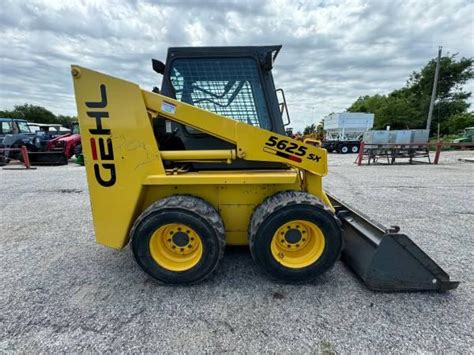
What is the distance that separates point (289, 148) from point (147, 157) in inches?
57.5

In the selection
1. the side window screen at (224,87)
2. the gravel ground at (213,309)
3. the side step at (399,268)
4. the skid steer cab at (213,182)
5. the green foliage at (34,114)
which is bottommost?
the gravel ground at (213,309)

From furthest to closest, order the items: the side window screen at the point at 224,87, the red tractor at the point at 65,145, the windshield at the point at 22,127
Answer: the windshield at the point at 22,127 < the red tractor at the point at 65,145 < the side window screen at the point at 224,87

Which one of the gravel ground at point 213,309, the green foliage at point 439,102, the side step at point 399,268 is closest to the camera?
the gravel ground at point 213,309

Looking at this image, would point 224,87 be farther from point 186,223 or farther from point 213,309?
point 213,309

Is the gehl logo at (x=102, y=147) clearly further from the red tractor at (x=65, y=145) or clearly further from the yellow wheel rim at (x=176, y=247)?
the red tractor at (x=65, y=145)

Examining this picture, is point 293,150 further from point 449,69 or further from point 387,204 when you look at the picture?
point 449,69

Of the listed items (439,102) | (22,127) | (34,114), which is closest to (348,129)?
(439,102)

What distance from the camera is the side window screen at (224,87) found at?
2785 mm

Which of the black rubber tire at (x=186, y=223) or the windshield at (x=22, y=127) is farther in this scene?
the windshield at (x=22, y=127)

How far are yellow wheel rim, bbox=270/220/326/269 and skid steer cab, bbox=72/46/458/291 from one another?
11 millimetres

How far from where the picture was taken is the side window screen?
2.79 meters

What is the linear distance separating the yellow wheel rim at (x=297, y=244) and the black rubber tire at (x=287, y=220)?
0.06 metres

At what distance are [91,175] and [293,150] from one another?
2.09 meters

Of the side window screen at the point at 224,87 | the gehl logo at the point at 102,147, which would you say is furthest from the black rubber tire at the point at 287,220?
the gehl logo at the point at 102,147
